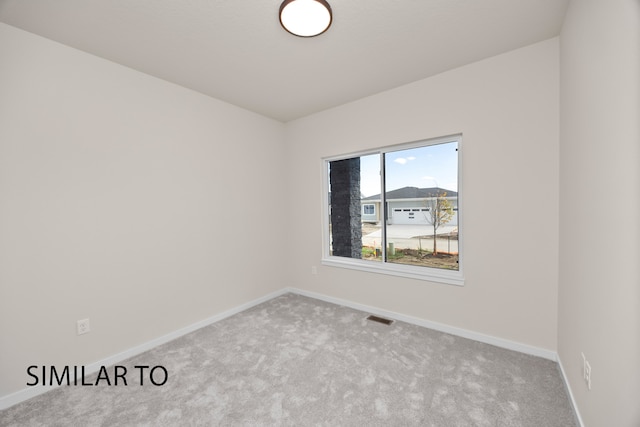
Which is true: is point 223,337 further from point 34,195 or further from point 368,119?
point 368,119

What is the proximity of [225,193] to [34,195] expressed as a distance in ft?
5.19

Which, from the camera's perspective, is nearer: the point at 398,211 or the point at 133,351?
the point at 133,351

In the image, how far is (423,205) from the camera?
2.88 m

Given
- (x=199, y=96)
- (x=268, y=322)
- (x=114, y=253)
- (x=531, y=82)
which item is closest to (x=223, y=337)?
(x=268, y=322)

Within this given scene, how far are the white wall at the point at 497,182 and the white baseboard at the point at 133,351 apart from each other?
1.77m

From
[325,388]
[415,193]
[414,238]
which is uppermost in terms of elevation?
[415,193]

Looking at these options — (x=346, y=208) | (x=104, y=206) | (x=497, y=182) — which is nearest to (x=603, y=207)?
(x=497, y=182)

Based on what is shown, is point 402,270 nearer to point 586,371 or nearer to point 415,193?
point 415,193

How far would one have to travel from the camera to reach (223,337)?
260cm

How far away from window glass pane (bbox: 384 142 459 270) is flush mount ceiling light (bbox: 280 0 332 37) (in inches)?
65.8

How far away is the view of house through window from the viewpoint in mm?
2709

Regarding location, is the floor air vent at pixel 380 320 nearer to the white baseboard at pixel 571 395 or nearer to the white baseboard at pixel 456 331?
the white baseboard at pixel 456 331

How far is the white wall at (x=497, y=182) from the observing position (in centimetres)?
209

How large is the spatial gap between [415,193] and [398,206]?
0.26m
